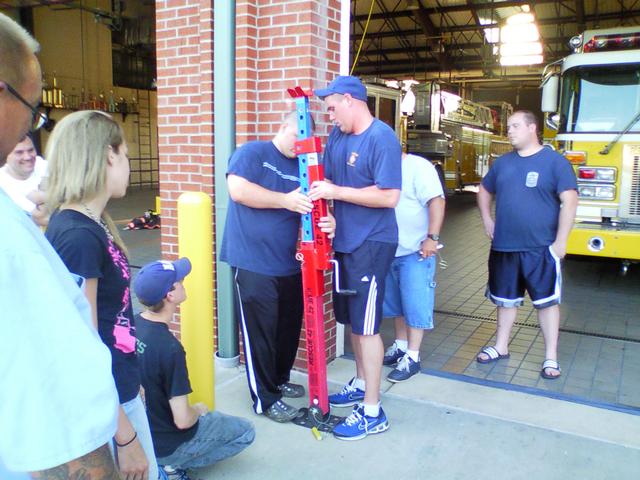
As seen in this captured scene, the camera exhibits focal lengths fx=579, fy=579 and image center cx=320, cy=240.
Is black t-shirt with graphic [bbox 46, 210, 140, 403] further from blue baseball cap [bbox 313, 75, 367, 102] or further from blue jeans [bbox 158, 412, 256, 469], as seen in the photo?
blue baseball cap [bbox 313, 75, 367, 102]

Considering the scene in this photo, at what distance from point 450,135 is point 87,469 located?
18.1 meters

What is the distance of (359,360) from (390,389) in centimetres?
44

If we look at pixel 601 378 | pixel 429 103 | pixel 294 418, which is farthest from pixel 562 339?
pixel 429 103

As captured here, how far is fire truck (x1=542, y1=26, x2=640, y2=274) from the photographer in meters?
6.75

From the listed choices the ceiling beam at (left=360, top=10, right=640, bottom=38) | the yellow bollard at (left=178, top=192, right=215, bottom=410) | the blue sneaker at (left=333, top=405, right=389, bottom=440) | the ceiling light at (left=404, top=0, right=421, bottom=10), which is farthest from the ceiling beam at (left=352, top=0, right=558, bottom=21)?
the blue sneaker at (left=333, top=405, right=389, bottom=440)

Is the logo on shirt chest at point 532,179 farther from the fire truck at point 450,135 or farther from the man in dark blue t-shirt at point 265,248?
the fire truck at point 450,135

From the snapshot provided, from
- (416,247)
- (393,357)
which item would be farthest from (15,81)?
(393,357)

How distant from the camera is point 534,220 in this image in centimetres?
442

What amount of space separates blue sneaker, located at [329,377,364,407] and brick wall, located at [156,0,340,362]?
53 centimetres

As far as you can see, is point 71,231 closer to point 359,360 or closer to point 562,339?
point 359,360

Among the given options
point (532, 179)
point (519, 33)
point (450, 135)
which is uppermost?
point (519, 33)

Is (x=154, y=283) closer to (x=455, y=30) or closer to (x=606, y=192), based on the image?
(x=606, y=192)

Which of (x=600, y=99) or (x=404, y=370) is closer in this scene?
(x=404, y=370)

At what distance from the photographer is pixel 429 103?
1709 cm
